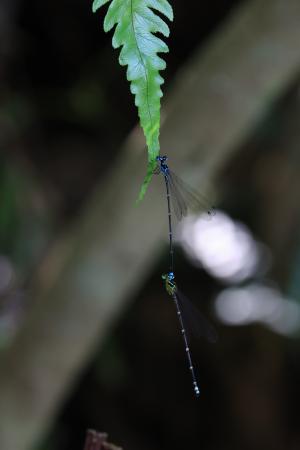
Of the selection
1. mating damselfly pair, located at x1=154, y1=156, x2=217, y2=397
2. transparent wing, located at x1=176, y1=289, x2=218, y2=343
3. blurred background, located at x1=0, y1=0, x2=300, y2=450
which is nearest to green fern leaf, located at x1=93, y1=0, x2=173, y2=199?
mating damselfly pair, located at x1=154, y1=156, x2=217, y2=397

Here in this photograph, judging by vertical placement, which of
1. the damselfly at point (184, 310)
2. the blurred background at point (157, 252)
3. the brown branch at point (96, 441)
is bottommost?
the brown branch at point (96, 441)

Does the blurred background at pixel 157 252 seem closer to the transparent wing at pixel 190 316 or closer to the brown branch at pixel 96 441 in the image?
the transparent wing at pixel 190 316

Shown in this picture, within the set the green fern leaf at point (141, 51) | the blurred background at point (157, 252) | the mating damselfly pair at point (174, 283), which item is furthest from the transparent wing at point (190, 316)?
the blurred background at point (157, 252)

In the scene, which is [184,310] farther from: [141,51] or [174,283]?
[141,51]

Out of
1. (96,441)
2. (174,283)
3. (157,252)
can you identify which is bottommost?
(96,441)

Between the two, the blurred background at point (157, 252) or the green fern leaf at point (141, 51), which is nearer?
the green fern leaf at point (141, 51)

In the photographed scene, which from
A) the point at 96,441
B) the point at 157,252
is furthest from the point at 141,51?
the point at 157,252

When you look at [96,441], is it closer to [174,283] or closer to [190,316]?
[174,283]

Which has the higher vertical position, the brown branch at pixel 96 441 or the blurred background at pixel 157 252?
the blurred background at pixel 157 252

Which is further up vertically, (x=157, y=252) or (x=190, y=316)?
(x=157, y=252)

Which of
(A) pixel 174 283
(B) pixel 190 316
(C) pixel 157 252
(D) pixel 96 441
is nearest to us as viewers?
(D) pixel 96 441

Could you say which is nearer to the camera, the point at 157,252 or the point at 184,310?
the point at 184,310

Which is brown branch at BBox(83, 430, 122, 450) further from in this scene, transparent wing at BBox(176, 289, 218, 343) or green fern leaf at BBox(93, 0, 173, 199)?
transparent wing at BBox(176, 289, 218, 343)

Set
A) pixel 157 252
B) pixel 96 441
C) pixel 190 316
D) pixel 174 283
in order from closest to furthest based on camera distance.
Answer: pixel 96 441
pixel 174 283
pixel 190 316
pixel 157 252
